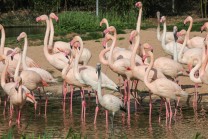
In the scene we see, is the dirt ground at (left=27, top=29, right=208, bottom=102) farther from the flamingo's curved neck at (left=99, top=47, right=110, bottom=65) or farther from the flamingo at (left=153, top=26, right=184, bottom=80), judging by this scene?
the flamingo's curved neck at (left=99, top=47, right=110, bottom=65)

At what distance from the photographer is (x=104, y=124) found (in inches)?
435

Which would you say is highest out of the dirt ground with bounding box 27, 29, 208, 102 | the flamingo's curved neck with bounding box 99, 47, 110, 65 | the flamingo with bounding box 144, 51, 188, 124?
the flamingo's curved neck with bounding box 99, 47, 110, 65

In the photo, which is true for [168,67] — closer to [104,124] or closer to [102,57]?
[102,57]

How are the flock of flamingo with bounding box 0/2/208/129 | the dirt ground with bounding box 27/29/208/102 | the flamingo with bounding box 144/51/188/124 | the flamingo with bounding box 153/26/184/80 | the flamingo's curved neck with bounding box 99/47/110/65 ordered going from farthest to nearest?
the dirt ground with bounding box 27/29/208/102 < the flamingo's curved neck with bounding box 99/47/110/65 < the flamingo with bounding box 153/26/184/80 < the flamingo with bounding box 144/51/188/124 < the flock of flamingo with bounding box 0/2/208/129

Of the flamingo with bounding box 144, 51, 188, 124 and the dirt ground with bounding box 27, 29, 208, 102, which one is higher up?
the flamingo with bounding box 144, 51, 188, 124

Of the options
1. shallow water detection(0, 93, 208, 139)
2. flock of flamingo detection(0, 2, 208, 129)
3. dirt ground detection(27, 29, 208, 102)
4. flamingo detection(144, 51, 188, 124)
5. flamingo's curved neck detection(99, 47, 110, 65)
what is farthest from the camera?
dirt ground detection(27, 29, 208, 102)

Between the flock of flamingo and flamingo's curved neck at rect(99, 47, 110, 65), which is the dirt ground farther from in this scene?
flamingo's curved neck at rect(99, 47, 110, 65)

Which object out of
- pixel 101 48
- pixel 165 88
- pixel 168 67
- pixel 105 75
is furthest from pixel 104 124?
pixel 101 48

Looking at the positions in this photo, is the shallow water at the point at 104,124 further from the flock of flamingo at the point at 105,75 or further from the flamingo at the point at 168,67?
the flamingo at the point at 168,67

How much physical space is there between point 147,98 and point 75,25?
12.5 metres

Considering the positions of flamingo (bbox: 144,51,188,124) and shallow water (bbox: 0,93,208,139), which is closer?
shallow water (bbox: 0,93,208,139)

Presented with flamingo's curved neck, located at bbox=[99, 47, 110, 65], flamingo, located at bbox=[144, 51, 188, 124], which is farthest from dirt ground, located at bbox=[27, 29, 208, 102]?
flamingo, located at bbox=[144, 51, 188, 124]

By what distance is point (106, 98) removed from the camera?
10.7 m

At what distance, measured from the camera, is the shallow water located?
402 inches
